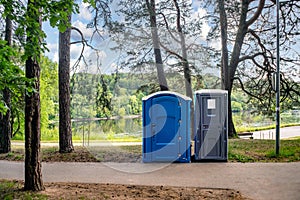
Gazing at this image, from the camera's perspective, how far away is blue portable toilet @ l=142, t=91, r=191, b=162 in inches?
263

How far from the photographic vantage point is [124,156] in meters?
7.76

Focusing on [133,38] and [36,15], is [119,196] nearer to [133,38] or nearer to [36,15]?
[36,15]

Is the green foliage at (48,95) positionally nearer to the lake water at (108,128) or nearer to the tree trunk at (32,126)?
the lake water at (108,128)

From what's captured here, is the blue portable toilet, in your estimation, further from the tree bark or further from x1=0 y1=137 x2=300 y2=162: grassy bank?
the tree bark

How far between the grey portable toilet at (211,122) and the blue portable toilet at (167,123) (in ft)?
0.80

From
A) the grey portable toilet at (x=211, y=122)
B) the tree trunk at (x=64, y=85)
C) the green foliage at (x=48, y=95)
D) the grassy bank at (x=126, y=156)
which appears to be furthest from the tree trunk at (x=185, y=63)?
the green foliage at (x=48, y=95)

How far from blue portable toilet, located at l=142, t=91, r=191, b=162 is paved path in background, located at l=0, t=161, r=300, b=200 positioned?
1.09ft

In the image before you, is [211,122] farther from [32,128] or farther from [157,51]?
[157,51]

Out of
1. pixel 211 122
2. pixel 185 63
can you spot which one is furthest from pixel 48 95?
pixel 211 122

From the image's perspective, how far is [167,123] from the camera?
6695 mm

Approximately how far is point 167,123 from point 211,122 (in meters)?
0.91

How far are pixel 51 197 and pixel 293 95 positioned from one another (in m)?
10.7

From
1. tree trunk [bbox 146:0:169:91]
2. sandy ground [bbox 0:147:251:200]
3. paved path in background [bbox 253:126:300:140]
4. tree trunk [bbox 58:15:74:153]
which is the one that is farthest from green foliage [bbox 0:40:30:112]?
paved path in background [bbox 253:126:300:140]

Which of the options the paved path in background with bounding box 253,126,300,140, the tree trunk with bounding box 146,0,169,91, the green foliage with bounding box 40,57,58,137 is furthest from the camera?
the green foliage with bounding box 40,57,58,137
